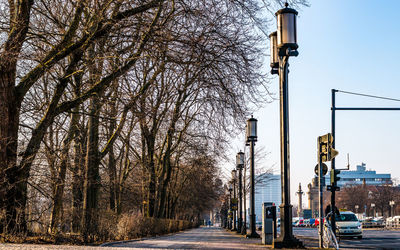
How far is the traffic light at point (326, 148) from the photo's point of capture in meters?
14.8

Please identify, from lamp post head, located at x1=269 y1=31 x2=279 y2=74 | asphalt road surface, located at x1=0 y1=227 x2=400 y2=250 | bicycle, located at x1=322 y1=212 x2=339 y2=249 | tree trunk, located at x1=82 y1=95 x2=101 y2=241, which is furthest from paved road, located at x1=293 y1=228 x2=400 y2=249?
tree trunk, located at x1=82 y1=95 x2=101 y2=241

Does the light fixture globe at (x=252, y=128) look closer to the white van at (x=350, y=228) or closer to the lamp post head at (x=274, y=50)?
the white van at (x=350, y=228)

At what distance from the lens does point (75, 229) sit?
14312mm

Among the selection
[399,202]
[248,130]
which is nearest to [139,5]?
[248,130]

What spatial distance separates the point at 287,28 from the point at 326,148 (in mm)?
4183

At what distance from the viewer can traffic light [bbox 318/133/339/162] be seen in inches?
583

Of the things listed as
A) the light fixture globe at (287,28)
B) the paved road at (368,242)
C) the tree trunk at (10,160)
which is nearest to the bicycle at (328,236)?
the paved road at (368,242)

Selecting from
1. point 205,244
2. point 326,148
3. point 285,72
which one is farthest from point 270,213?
point 285,72

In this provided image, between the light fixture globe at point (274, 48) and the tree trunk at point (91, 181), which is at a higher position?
the light fixture globe at point (274, 48)

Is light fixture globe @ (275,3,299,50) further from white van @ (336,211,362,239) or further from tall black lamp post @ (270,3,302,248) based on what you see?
white van @ (336,211,362,239)

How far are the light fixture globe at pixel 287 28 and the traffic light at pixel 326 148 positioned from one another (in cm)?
337

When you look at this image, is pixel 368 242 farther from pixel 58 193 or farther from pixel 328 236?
pixel 58 193

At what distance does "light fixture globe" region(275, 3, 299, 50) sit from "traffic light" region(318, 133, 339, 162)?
337 cm

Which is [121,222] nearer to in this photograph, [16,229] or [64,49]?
[16,229]
